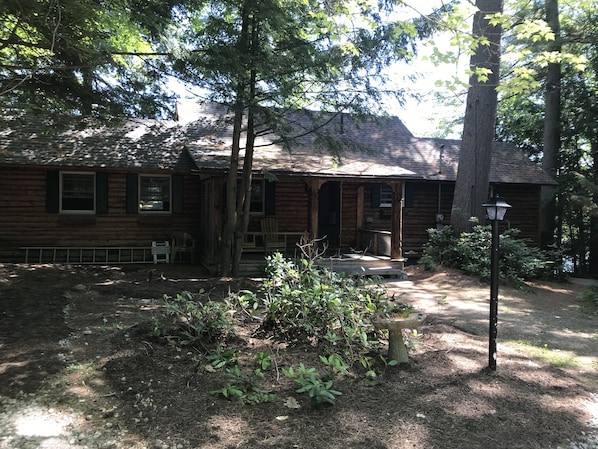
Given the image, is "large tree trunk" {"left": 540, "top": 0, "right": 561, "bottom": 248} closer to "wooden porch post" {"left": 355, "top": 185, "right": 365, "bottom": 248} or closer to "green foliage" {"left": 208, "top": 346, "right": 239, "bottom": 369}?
"wooden porch post" {"left": 355, "top": 185, "right": 365, "bottom": 248}

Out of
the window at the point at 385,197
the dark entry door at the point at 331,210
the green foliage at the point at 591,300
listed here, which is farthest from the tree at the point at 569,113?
the dark entry door at the point at 331,210

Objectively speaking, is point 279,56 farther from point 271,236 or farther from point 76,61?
point 271,236

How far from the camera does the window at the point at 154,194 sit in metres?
13.4

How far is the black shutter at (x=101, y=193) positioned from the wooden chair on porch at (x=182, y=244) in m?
2.14

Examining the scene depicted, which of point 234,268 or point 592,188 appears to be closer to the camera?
point 234,268

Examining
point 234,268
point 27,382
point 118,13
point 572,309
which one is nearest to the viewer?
point 27,382

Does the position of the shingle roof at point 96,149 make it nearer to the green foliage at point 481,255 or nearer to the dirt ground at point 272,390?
the dirt ground at point 272,390

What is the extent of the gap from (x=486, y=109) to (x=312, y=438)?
12730 mm

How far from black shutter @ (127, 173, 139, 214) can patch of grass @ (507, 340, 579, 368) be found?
35.1ft

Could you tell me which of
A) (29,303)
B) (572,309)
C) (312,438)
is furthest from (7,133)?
(572,309)

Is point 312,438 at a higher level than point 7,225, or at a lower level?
lower

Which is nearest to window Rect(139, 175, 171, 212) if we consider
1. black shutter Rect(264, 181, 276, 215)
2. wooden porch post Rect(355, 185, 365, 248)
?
black shutter Rect(264, 181, 276, 215)

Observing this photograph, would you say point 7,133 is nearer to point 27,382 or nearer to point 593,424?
point 27,382

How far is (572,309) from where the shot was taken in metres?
9.12
